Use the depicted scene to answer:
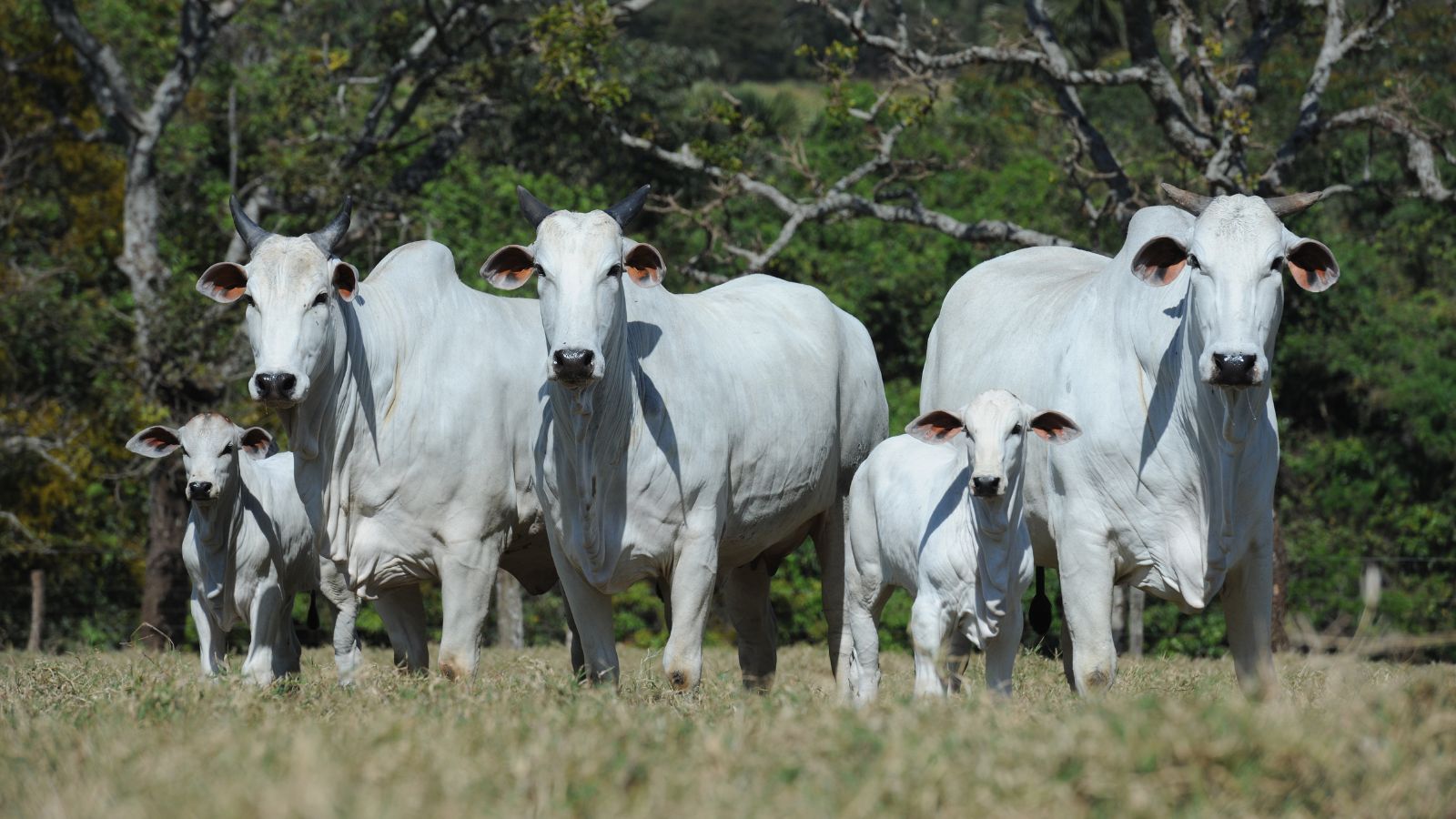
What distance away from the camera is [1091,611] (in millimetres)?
7770

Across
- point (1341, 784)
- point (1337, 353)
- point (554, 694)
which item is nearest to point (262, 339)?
point (554, 694)

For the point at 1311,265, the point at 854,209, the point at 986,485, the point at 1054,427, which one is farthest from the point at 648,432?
the point at 854,209

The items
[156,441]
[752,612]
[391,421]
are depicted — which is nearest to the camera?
[391,421]

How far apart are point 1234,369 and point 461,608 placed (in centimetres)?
396

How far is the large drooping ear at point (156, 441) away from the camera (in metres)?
11.0

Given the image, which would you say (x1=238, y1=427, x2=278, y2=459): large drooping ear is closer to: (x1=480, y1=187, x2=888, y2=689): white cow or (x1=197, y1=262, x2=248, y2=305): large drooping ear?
(x1=197, y1=262, x2=248, y2=305): large drooping ear

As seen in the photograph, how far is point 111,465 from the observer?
2138cm

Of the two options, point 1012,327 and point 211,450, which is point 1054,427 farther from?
point 211,450

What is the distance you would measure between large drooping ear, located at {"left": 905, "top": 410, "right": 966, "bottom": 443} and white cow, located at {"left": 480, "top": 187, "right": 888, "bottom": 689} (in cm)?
110

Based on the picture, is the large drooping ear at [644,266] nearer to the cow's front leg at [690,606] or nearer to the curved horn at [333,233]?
the cow's front leg at [690,606]

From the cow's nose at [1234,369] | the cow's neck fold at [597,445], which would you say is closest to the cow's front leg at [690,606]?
the cow's neck fold at [597,445]

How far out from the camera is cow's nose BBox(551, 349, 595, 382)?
7457 mm

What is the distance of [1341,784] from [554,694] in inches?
122

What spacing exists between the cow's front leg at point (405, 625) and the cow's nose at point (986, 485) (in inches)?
140
